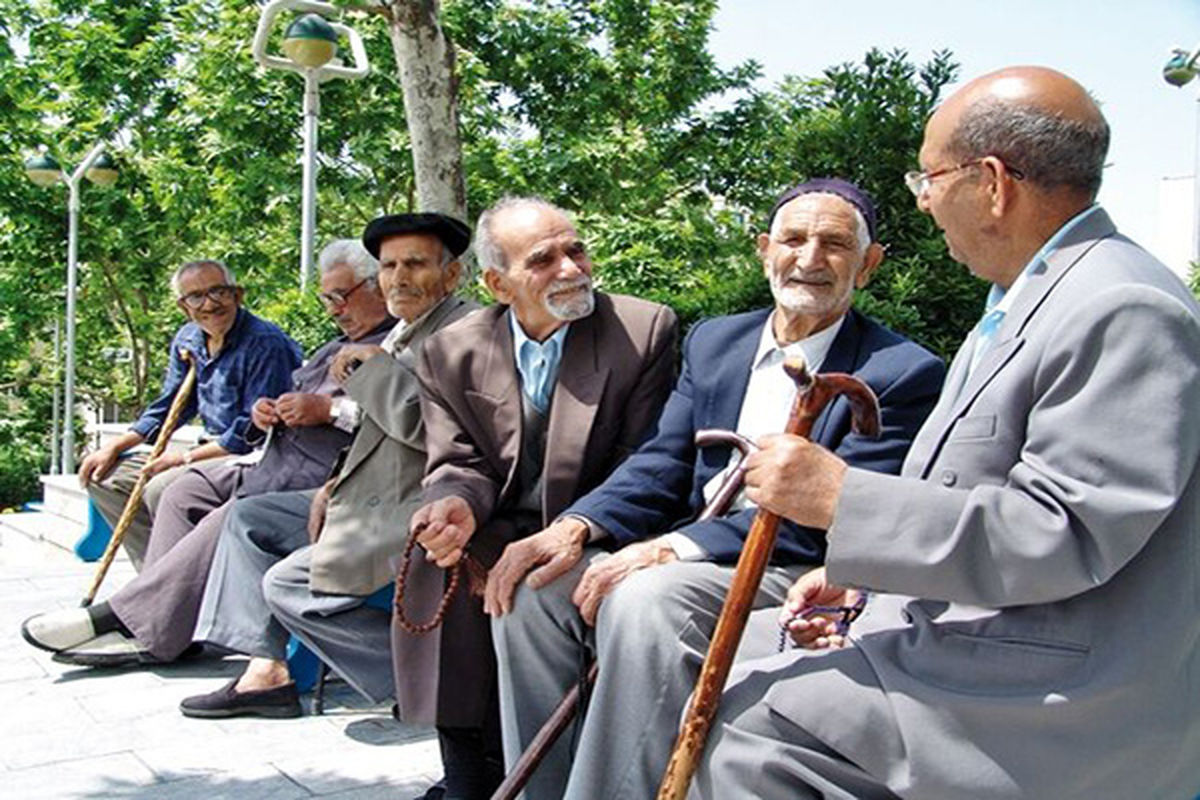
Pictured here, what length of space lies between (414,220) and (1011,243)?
8.86ft

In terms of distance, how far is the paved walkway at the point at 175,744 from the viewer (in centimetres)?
393

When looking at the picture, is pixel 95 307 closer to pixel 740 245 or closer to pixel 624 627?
pixel 740 245

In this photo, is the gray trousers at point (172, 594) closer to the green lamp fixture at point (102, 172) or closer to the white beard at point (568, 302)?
the white beard at point (568, 302)

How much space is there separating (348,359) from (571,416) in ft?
4.06

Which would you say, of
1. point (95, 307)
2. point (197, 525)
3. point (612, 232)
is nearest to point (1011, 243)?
point (197, 525)

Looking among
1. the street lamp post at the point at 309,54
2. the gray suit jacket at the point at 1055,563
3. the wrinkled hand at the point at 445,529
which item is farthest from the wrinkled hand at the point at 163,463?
the gray suit jacket at the point at 1055,563

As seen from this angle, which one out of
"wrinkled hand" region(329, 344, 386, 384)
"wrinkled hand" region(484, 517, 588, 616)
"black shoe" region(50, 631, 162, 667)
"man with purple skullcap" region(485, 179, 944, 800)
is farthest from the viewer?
"black shoe" region(50, 631, 162, 667)

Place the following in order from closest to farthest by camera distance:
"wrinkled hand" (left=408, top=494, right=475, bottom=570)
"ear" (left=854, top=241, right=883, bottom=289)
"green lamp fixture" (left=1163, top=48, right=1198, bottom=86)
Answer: "ear" (left=854, top=241, right=883, bottom=289) < "wrinkled hand" (left=408, top=494, right=475, bottom=570) < "green lamp fixture" (left=1163, top=48, right=1198, bottom=86)

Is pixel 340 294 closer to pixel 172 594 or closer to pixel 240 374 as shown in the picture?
pixel 240 374

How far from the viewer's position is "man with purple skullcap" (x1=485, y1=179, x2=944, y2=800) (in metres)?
2.73

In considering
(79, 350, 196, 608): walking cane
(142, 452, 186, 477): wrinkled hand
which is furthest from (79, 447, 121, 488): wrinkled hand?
(142, 452, 186, 477): wrinkled hand

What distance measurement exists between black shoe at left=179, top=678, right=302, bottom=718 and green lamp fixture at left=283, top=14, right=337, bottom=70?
506cm

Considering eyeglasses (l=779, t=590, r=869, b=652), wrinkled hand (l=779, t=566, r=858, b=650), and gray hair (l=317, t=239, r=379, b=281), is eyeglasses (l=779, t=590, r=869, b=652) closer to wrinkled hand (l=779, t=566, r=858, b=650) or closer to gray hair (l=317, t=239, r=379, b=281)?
wrinkled hand (l=779, t=566, r=858, b=650)

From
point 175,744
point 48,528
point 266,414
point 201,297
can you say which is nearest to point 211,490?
point 266,414
